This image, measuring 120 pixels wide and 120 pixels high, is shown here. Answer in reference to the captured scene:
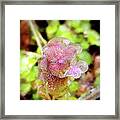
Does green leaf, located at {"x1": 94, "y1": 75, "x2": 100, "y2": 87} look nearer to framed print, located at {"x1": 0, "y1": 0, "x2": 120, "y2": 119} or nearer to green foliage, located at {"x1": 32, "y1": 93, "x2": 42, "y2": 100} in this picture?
framed print, located at {"x1": 0, "y1": 0, "x2": 120, "y2": 119}

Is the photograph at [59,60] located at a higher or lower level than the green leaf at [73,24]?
lower

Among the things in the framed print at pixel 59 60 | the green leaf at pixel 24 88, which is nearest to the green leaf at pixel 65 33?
the framed print at pixel 59 60

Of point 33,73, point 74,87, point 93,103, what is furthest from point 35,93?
point 93,103

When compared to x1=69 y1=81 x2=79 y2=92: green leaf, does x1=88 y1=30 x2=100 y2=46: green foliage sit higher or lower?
higher

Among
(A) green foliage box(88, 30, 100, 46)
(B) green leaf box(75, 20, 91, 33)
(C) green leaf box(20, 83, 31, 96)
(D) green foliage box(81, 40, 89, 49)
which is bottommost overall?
(C) green leaf box(20, 83, 31, 96)

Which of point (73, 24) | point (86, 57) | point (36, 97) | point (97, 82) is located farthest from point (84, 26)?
point (36, 97)

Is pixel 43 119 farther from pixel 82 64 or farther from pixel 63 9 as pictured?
pixel 63 9

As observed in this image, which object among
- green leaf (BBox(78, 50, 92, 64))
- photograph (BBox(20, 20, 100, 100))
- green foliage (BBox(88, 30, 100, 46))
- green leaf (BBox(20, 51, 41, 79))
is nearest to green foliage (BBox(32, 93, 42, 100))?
photograph (BBox(20, 20, 100, 100))

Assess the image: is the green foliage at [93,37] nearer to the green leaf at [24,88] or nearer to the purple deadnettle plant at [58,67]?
the purple deadnettle plant at [58,67]
